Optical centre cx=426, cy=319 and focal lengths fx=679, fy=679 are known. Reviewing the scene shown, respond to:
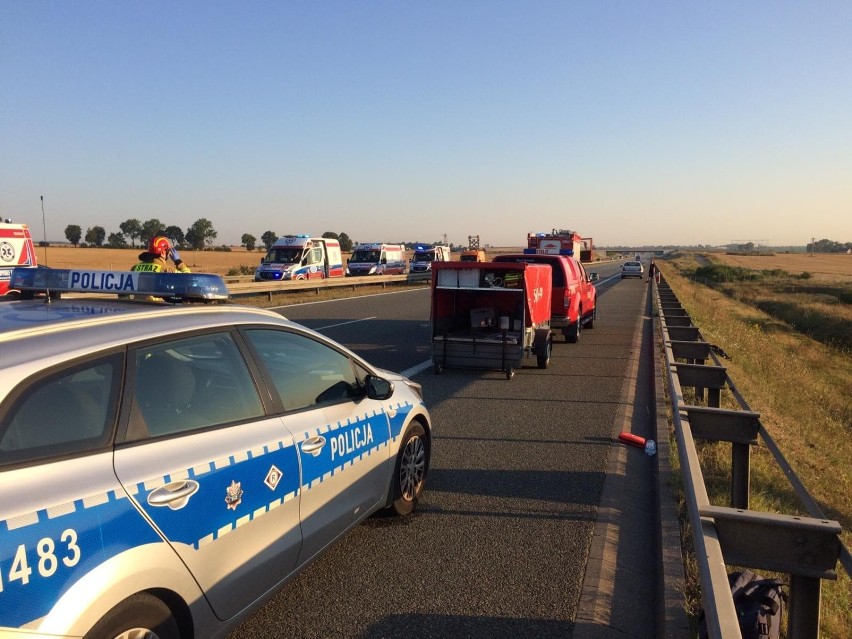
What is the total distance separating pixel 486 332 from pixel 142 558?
377 inches

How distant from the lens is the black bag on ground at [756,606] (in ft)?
10.7

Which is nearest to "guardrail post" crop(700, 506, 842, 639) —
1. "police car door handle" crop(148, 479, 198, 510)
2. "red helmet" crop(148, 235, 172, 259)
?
"police car door handle" crop(148, 479, 198, 510)

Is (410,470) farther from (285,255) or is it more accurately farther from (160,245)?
(285,255)

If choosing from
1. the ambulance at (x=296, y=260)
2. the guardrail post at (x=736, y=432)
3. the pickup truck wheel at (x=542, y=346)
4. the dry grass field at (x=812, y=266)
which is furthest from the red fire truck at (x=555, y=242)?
the dry grass field at (x=812, y=266)

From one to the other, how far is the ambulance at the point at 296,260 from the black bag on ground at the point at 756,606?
27.3 m

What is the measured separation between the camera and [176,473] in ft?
8.94

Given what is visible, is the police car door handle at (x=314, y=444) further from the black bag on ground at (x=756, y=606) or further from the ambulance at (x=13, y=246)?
the ambulance at (x=13, y=246)

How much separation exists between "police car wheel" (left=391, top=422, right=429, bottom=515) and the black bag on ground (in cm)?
222

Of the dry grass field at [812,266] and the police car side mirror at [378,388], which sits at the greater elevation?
the police car side mirror at [378,388]

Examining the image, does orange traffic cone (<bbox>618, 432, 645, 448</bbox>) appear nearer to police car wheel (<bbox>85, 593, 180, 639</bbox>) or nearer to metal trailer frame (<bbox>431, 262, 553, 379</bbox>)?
metal trailer frame (<bbox>431, 262, 553, 379</bbox>)

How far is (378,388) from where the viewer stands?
439 centimetres

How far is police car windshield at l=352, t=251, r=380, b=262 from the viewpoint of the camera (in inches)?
1588

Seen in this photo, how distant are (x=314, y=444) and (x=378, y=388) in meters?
0.78

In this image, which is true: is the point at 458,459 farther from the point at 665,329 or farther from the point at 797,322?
the point at 797,322
